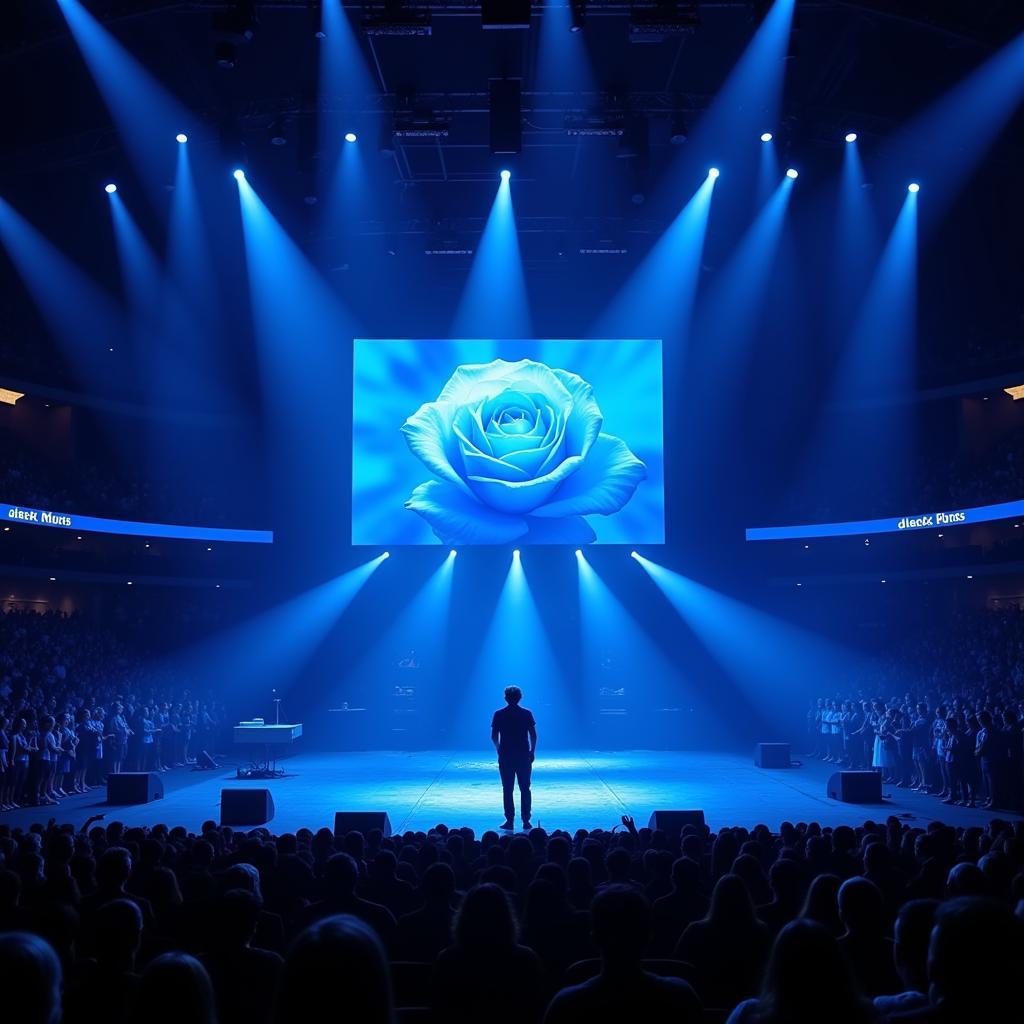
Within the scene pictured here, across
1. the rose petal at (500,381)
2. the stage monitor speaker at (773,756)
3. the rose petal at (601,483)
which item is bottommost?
the stage monitor speaker at (773,756)

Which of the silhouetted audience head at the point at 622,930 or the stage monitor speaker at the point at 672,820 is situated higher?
the silhouetted audience head at the point at 622,930

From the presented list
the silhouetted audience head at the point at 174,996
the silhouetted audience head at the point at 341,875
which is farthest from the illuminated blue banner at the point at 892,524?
the silhouetted audience head at the point at 174,996

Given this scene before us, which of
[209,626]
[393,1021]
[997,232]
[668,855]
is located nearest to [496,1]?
[668,855]

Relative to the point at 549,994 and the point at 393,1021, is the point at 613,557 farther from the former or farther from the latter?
the point at 393,1021

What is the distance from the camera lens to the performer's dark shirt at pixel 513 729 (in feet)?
41.2

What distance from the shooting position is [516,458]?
63.7 feet

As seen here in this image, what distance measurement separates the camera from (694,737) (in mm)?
25641

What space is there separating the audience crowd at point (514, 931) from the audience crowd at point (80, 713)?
8570mm

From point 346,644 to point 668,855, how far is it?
20.5m

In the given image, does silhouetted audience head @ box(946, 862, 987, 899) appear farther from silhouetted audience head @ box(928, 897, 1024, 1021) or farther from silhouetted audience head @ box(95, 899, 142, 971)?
silhouetted audience head @ box(95, 899, 142, 971)

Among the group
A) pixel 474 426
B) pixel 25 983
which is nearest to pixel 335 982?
pixel 25 983

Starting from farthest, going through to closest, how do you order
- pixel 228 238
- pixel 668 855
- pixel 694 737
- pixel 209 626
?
pixel 209 626 < pixel 694 737 < pixel 228 238 < pixel 668 855

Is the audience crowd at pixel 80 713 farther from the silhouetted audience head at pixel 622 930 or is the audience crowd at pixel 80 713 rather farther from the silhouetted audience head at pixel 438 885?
the silhouetted audience head at pixel 622 930

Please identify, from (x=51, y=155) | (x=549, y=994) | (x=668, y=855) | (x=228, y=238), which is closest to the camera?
(x=549, y=994)
